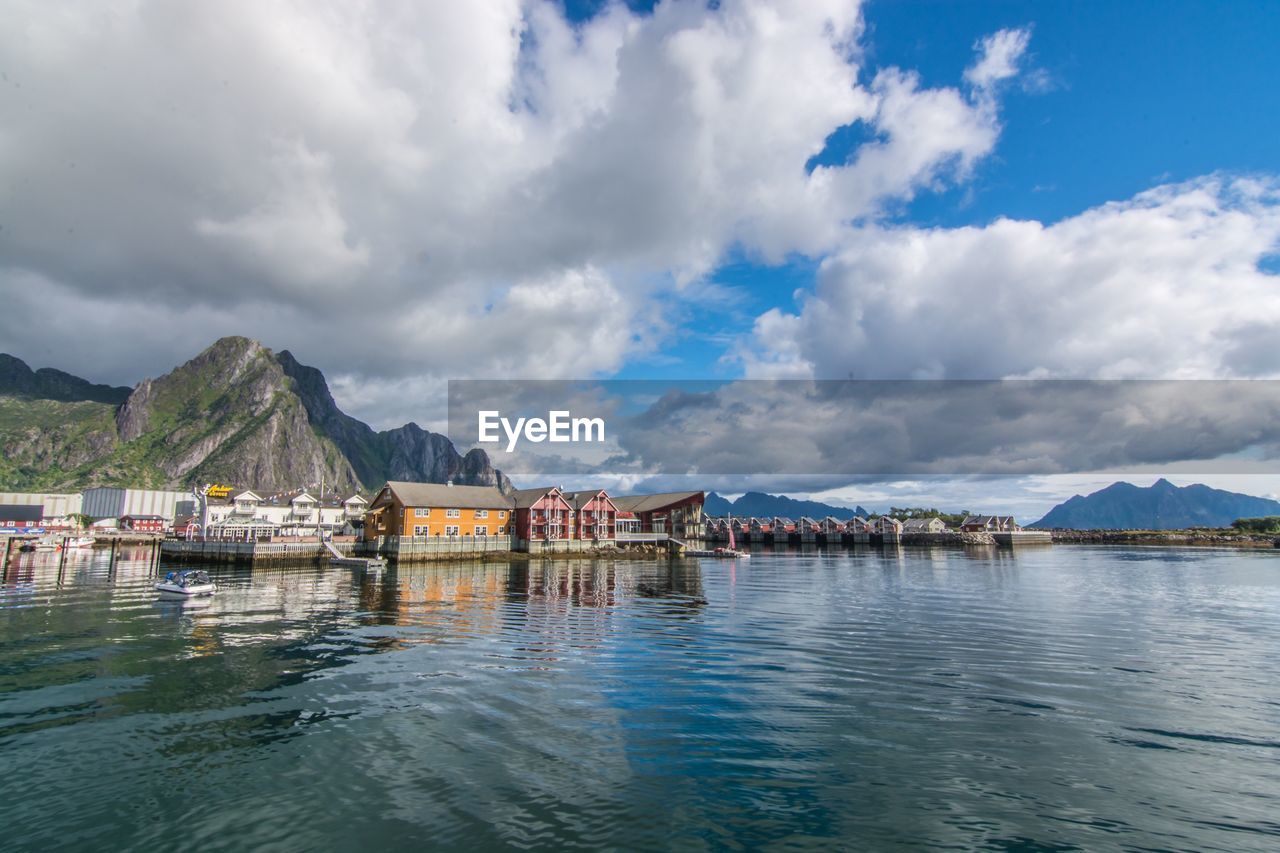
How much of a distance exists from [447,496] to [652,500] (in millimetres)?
60794

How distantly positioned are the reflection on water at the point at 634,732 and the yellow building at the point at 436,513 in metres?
52.6

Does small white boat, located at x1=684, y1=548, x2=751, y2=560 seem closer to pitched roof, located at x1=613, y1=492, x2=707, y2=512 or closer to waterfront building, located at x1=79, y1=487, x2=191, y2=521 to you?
pitched roof, located at x1=613, y1=492, x2=707, y2=512

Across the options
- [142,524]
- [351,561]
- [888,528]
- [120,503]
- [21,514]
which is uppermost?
[120,503]

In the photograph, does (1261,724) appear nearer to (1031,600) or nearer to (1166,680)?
(1166,680)

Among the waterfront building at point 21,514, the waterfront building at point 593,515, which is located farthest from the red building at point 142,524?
the waterfront building at point 593,515

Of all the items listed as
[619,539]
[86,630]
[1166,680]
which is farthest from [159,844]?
[619,539]

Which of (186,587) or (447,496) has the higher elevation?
(447,496)

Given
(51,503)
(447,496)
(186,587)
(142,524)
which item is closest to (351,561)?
(447,496)

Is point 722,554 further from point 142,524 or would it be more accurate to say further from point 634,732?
point 142,524

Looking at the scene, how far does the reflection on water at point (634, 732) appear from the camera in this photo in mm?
11336

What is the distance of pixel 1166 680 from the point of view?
21859mm

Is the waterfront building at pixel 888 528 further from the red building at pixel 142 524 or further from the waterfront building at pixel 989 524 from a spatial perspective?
the red building at pixel 142 524

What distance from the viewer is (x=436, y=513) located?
9019cm

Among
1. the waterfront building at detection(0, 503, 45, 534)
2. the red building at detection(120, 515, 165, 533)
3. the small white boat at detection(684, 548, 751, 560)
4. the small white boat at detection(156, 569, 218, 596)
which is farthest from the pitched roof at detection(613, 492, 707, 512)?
the waterfront building at detection(0, 503, 45, 534)
